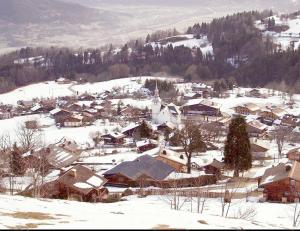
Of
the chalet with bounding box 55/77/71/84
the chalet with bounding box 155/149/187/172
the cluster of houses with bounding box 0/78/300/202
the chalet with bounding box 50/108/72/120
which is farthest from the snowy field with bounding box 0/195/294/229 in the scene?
the chalet with bounding box 55/77/71/84

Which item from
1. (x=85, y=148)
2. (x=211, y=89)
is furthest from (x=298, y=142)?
(x=211, y=89)

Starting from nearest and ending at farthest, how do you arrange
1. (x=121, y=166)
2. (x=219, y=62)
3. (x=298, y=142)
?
(x=121, y=166) < (x=298, y=142) < (x=219, y=62)

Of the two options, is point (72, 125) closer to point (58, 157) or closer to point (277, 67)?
point (58, 157)

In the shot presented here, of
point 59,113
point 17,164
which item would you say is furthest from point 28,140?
point 59,113

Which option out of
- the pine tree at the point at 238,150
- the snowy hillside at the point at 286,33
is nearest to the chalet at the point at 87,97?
the snowy hillside at the point at 286,33

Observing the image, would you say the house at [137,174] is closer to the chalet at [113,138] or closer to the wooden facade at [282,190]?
the wooden facade at [282,190]

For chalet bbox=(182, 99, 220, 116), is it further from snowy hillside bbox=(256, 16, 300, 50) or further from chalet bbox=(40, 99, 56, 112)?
snowy hillside bbox=(256, 16, 300, 50)
